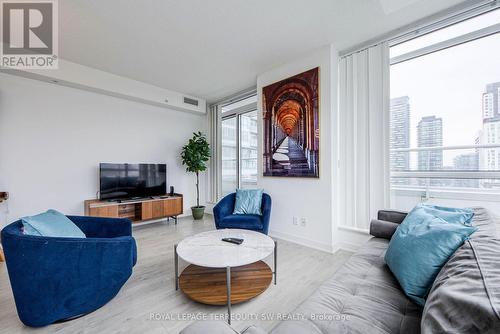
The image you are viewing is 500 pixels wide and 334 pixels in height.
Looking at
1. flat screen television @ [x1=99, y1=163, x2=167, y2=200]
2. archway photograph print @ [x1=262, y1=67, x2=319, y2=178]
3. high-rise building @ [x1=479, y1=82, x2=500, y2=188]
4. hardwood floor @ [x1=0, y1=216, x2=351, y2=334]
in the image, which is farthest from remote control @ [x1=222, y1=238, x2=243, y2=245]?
flat screen television @ [x1=99, y1=163, x2=167, y2=200]

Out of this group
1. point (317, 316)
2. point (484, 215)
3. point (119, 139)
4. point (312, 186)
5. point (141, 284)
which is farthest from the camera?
point (119, 139)

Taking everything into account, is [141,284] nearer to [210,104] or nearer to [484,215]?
[484,215]

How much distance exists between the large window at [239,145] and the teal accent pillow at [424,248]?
321 centimetres

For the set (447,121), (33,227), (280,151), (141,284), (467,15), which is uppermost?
(467,15)

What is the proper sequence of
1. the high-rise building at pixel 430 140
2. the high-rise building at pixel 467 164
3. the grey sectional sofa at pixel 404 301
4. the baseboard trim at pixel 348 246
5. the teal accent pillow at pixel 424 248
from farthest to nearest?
1. the baseboard trim at pixel 348 246
2. the high-rise building at pixel 430 140
3. the high-rise building at pixel 467 164
4. the teal accent pillow at pixel 424 248
5. the grey sectional sofa at pixel 404 301

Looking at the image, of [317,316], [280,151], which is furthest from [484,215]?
[280,151]

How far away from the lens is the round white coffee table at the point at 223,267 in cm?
164

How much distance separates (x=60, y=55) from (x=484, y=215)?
489 centimetres

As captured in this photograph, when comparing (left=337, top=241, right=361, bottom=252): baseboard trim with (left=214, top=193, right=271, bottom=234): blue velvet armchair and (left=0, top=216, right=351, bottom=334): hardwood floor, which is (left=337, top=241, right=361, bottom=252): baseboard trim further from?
(left=214, top=193, right=271, bottom=234): blue velvet armchair

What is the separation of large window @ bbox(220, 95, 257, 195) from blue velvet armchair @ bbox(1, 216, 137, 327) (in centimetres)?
306

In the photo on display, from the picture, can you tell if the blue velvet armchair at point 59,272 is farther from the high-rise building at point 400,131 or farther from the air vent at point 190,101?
the air vent at point 190,101

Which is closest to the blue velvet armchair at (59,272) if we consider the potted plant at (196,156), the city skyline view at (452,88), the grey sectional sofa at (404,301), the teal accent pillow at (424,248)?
the grey sectional sofa at (404,301)

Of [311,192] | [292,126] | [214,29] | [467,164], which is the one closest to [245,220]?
[311,192]

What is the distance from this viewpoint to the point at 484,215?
54.3 inches
